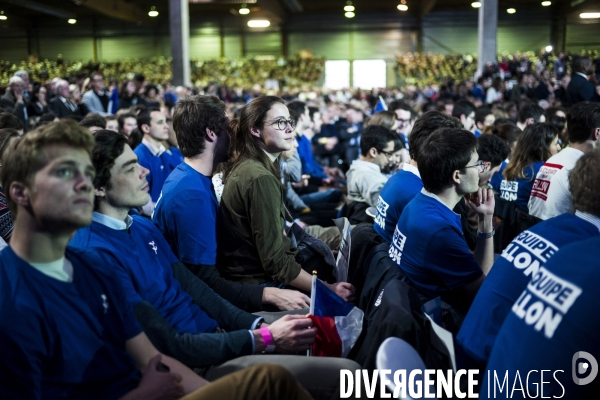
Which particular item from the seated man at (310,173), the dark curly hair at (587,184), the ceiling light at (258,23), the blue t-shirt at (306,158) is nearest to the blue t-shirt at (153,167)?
the seated man at (310,173)

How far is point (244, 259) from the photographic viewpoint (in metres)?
2.92

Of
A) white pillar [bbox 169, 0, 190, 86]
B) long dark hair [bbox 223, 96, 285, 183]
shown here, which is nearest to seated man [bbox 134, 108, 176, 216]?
long dark hair [bbox 223, 96, 285, 183]

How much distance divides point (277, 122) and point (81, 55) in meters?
25.1

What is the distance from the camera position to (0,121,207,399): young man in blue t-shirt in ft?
4.71

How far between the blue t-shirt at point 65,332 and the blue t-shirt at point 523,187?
3516 mm

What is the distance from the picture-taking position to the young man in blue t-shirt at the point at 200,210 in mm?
2701

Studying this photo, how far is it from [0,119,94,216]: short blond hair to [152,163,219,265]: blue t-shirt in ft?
3.76

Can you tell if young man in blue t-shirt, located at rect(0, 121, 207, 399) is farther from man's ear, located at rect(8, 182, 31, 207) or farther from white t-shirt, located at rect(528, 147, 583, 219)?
white t-shirt, located at rect(528, 147, 583, 219)

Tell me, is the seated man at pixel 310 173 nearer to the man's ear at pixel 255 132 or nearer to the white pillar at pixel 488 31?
the man's ear at pixel 255 132

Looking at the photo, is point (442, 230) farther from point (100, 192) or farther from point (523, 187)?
point (523, 187)

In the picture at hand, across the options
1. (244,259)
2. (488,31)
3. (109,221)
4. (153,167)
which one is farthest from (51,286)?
(488,31)

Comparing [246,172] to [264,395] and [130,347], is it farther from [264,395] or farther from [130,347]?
[264,395]

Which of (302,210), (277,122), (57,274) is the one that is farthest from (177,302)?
(302,210)

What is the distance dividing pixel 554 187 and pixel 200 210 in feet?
7.44
